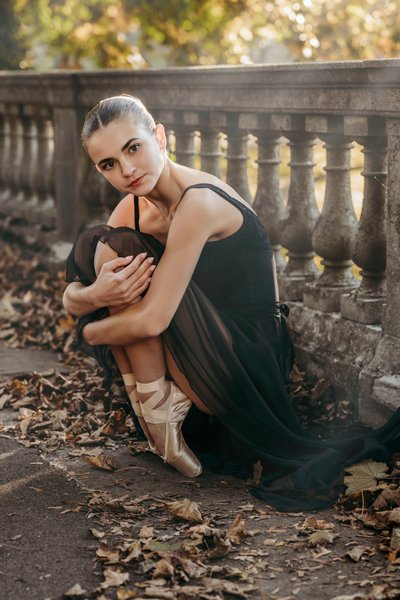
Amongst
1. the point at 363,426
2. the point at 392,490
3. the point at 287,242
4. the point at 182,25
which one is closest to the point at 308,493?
the point at 392,490

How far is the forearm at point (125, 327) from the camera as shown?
383 cm

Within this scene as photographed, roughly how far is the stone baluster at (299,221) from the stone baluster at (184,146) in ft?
3.76

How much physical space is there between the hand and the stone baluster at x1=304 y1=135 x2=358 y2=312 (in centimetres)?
108

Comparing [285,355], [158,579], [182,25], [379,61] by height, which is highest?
[182,25]

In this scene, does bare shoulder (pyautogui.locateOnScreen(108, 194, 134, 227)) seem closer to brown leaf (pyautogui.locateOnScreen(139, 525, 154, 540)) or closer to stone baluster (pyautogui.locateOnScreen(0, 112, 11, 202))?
brown leaf (pyautogui.locateOnScreen(139, 525, 154, 540))

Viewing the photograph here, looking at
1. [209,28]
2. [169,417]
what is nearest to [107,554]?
[169,417]

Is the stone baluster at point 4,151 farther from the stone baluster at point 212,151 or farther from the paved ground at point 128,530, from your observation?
the paved ground at point 128,530

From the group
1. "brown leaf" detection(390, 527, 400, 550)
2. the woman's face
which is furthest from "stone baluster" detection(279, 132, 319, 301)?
"brown leaf" detection(390, 527, 400, 550)

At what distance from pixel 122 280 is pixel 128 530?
96cm

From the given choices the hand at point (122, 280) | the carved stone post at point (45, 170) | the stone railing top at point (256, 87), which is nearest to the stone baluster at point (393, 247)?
the stone railing top at point (256, 87)

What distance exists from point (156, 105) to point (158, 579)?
145 inches

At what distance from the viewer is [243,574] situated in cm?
308

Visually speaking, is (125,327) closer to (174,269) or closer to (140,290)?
(140,290)

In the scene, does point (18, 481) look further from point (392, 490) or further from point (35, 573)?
point (392, 490)
